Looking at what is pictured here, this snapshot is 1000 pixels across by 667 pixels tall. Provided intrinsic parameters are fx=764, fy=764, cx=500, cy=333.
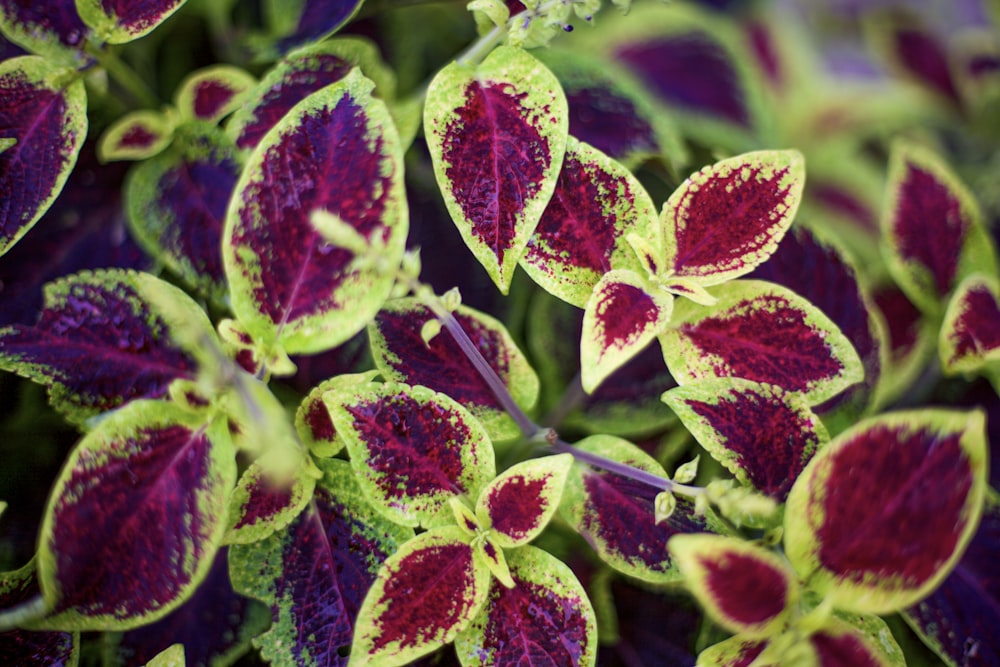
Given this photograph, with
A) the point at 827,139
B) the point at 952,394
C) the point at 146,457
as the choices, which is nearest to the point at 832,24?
the point at 827,139

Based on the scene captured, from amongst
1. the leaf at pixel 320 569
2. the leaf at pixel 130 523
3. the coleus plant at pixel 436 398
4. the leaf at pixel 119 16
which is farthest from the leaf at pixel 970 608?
the leaf at pixel 119 16

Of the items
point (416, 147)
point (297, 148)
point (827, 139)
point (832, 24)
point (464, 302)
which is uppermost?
point (297, 148)

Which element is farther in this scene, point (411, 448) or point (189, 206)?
point (189, 206)

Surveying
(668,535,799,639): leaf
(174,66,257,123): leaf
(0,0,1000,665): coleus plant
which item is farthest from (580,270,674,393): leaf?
(174,66,257,123): leaf

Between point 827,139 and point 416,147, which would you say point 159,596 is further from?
point 827,139

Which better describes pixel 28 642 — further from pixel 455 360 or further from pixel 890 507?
pixel 890 507

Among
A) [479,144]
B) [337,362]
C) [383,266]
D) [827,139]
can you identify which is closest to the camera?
[383,266]

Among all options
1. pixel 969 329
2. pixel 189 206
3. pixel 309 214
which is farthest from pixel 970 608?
pixel 189 206
